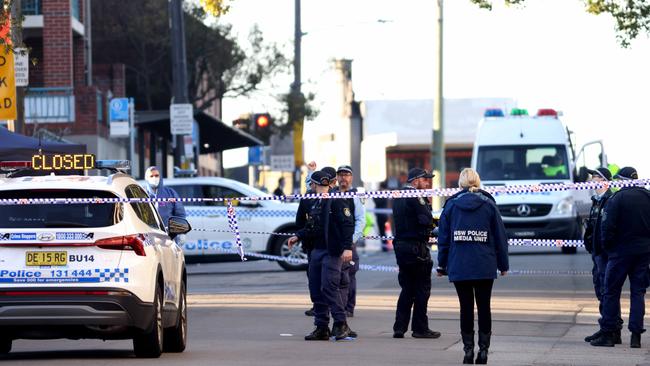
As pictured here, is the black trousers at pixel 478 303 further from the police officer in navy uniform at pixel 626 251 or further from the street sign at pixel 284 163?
the street sign at pixel 284 163

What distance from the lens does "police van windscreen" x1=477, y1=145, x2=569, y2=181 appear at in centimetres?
3238

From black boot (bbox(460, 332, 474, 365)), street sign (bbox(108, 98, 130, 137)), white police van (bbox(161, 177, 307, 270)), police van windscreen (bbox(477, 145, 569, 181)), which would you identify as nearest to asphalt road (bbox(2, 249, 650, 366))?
black boot (bbox(460, 332, 474, 365))

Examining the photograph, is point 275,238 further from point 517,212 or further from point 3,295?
point 3,295

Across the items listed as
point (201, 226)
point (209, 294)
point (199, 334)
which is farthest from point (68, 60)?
point (199, 334)

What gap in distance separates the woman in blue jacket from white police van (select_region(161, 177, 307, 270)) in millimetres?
15453

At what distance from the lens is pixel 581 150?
33.6 meters

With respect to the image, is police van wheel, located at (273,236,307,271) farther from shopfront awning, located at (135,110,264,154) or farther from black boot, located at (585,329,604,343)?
black boot, located at (585,329,604,343)

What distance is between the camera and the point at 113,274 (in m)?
12.5

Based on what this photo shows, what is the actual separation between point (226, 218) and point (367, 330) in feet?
39.9

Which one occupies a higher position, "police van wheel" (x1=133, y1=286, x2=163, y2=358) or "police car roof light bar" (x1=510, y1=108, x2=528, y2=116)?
"police car roof light bar" (x1=510, y1=108, x2=528, y2=116)

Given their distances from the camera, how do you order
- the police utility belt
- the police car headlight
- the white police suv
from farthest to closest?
the police car headlight, the police utility belt, the white police suv

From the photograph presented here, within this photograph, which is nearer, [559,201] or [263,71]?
[559,201]

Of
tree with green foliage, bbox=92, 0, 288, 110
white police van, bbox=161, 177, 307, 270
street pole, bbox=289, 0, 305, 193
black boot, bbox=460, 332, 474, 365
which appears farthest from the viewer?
tree with green foliage, bbox=92, 0, 288, 110

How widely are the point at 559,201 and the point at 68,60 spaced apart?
14.6 m
